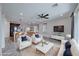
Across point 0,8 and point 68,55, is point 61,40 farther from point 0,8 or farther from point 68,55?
point 0,8

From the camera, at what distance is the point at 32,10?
2674 mm

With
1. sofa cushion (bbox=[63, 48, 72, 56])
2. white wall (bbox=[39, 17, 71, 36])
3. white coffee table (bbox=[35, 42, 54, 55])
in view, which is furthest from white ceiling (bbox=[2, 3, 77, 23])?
sofa cushion (bbox=[63, 48, 72, 56])

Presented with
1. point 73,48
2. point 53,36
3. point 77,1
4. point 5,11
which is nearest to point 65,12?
point 77,1

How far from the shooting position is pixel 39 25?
106 inches

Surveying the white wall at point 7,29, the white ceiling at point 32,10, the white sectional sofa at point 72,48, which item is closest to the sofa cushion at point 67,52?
the white sectional sofa at point 72,48

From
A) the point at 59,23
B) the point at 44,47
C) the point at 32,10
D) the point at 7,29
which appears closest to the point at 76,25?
the point at 59,23

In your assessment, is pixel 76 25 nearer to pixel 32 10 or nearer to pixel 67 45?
pixel 67 45

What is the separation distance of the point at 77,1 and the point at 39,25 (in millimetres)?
788

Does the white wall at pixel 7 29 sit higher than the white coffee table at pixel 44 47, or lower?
higher

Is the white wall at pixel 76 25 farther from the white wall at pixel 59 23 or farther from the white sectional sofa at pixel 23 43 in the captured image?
the white sectional sofa at pixel 23 43

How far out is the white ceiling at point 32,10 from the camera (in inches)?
104

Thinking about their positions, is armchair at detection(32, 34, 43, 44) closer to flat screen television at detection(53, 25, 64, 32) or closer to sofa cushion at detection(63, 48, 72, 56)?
flat screen television at detection(53, 25, 64, 32)

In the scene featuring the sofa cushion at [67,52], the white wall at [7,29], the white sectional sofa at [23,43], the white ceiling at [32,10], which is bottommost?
the sofa cushion at [67,52]

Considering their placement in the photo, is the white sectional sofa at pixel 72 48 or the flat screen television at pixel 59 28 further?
the flat screen television at pixel 59 28
